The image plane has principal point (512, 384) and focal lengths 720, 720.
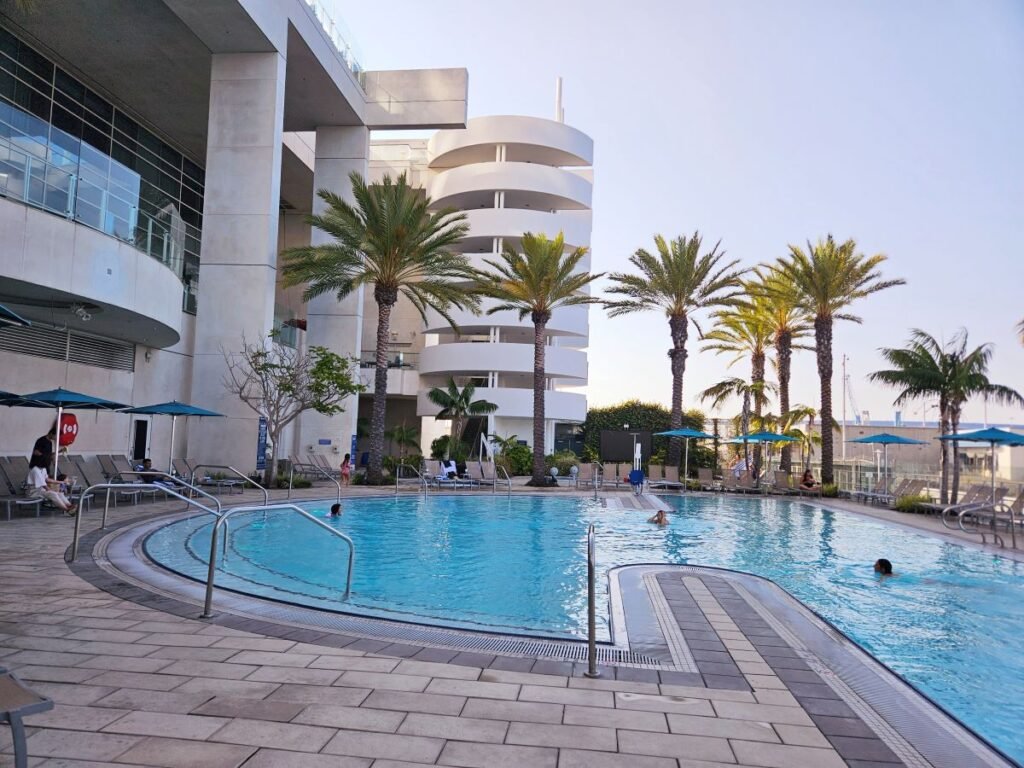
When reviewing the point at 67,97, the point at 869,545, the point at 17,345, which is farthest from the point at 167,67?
the point at 869,545

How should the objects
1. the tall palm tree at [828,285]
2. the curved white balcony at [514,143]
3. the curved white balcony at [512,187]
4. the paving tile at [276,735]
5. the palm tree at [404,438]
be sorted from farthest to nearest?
1. the palm tree at [404,438]
2. the curved white balcony at [514,143]
3. the curved white balcony at [512,187]
4. the tall palm tree at [828,285]
5. the paving tile at [276,735]

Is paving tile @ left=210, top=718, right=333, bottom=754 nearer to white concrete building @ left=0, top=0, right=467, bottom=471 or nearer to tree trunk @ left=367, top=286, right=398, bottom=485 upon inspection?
white concrete building @ left=0, top=0, right=467, bottom=471

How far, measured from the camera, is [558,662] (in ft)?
16.2

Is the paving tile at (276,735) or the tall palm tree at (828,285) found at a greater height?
the tall palm tree at (828,285)

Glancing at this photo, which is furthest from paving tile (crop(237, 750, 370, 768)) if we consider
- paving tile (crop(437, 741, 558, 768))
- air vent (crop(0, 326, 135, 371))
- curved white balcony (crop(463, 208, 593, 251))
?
curved white balcony (crop(463, 208, 593, 251))

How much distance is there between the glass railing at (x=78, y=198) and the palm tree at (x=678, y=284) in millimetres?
17123

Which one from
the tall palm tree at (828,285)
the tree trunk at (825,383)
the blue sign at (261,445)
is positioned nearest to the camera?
the blue sign at (261,445)

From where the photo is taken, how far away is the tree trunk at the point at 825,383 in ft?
85.7

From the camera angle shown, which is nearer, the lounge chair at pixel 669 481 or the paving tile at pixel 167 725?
the paving tile at pixel 167 725

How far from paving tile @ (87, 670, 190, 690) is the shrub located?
1985 centimetres

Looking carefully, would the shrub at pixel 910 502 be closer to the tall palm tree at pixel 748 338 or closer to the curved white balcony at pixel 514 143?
the tall palm tree at pixel 748 338

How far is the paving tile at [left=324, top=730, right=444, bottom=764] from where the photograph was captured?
3294 mm

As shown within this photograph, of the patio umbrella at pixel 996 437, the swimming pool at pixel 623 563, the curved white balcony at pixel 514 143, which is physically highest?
the curved white balcony at pixel 514 143

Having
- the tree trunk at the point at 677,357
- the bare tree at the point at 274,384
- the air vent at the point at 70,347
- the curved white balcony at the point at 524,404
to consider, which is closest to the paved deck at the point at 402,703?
the air vent at the point at 70,347
